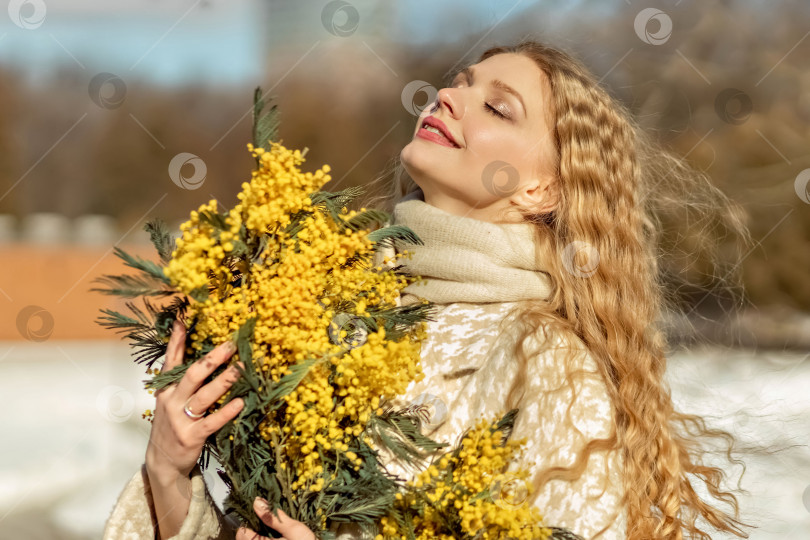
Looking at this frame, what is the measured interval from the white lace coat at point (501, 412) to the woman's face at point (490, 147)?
302mm

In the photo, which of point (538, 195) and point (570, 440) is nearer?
point (570, 440)

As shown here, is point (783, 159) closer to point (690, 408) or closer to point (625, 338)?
point (690, 408)

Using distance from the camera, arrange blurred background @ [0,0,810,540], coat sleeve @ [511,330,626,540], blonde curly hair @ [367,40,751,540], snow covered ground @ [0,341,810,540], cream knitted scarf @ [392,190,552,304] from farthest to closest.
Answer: blurred background @ [0,0,810,540], snow covered ground @ [0,341,810,540], cream knitted scarf @ [392,190,552,304], blonde curly hair @ [367,40,751,540], coat sleeve @ [511,330,626,540]

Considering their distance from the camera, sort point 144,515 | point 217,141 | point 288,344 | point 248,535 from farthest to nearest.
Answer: point 217,141 → point 144,515 → point 248,535 → point 288,344

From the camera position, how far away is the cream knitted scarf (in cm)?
193

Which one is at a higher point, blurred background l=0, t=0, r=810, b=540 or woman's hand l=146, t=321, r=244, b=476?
blurred background l=0, t=0, r=810, b=540

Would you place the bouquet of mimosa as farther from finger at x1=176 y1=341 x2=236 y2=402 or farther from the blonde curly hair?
the blonde curly hair

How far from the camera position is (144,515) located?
171 cm

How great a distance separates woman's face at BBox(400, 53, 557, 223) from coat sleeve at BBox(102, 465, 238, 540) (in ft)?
3.05

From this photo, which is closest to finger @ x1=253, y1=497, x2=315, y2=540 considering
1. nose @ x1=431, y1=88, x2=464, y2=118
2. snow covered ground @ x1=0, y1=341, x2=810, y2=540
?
nose @ x1=431, y1=88, x2=464, y2=118

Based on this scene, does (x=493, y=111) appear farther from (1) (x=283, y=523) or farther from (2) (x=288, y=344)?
(1) (x=283, y=523)

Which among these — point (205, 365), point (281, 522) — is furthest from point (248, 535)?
point (205, 365)

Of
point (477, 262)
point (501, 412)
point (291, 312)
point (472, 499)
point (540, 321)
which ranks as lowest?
point (472, 499)

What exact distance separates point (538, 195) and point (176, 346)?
3.45 ft
